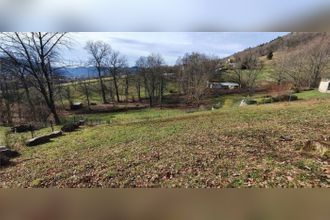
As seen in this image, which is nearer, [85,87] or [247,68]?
[85,87]

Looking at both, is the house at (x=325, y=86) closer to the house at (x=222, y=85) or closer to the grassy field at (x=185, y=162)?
the grassy field at (x=185, y=162)

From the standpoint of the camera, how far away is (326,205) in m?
3.25

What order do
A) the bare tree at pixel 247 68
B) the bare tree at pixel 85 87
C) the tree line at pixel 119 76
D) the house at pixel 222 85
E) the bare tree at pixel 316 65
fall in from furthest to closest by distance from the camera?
the house at pixel 222 85 → the bare tree at pixel 247 68 → the bare tree at pixel 85 87 → the bare tree at pixel 316 65 → the tree line at pixel 119 76

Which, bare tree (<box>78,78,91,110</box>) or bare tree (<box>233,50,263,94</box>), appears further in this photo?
bare tree (<box>233,50,263,94</box>)

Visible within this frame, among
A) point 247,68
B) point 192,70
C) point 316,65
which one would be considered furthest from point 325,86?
point 247,68

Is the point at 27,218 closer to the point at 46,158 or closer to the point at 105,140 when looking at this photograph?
the point at 46,158

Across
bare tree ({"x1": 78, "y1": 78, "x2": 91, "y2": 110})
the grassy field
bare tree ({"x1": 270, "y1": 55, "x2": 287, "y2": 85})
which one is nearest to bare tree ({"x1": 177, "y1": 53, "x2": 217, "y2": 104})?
bare tree ({"x1": 270, "y1": 55, "x2": 287, "y2": 85})

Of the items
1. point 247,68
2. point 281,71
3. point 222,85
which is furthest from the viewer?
point 247,68

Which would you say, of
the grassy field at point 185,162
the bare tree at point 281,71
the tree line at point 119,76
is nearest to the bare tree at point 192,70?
the tree line at point 119,76

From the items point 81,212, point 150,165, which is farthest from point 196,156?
point 81,212

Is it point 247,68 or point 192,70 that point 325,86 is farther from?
point 247,68

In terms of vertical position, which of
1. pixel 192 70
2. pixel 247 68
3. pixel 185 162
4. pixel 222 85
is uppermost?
pixel 185 162

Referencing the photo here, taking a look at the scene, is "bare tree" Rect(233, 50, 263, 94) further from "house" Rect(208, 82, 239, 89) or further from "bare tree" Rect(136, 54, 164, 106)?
"bare tree" Rect(136, 54, 164, 106)

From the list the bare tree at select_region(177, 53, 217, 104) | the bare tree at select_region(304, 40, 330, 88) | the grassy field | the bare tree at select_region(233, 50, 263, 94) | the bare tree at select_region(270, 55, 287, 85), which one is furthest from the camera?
the bare tree at select_region(233, 50, 263, 94)
